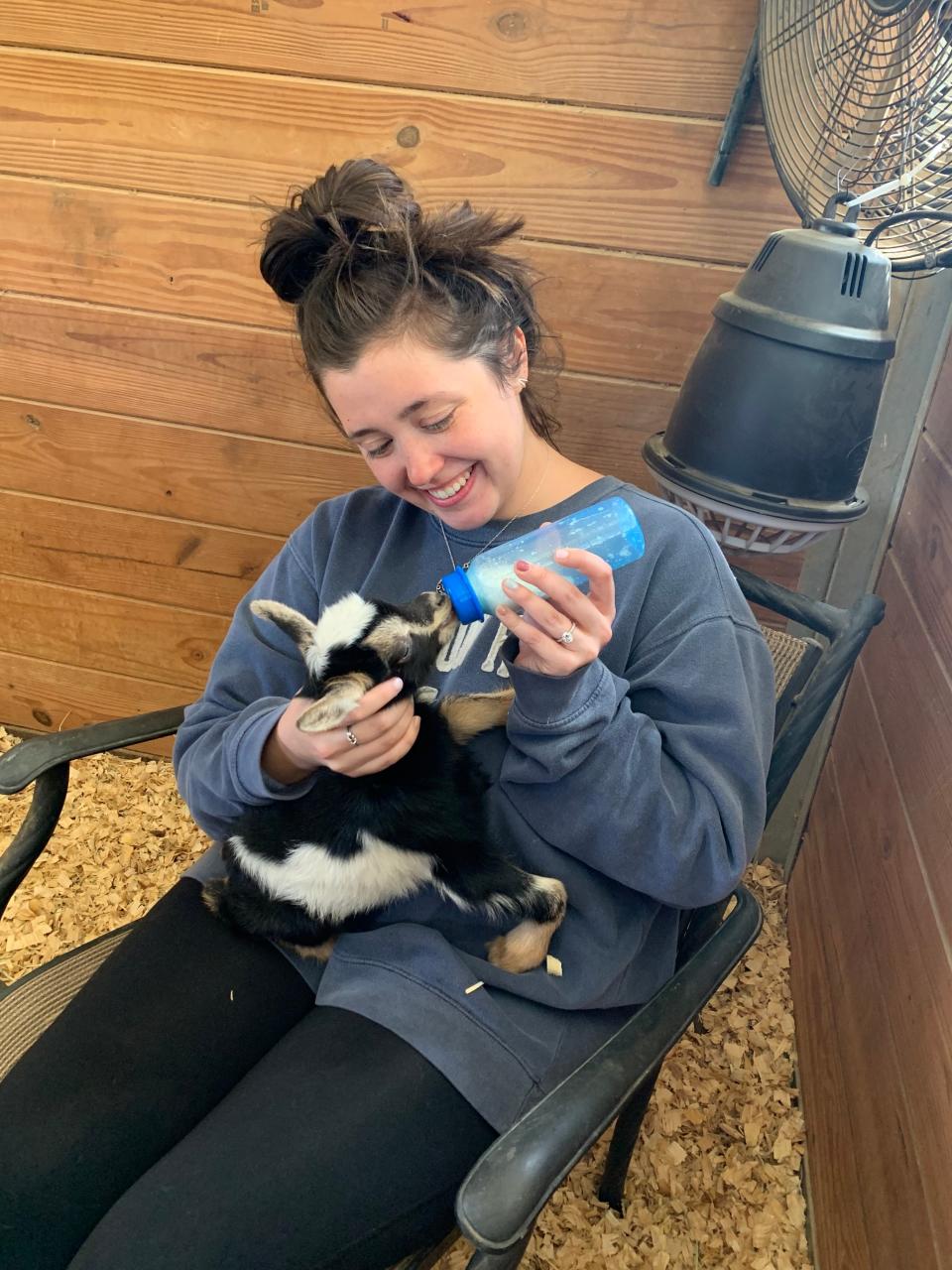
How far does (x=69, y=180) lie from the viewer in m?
1.97

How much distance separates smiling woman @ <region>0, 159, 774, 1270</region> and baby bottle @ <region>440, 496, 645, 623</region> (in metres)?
0.04

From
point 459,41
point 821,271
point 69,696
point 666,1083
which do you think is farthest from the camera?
point 69,696

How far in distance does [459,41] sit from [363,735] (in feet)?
4.52

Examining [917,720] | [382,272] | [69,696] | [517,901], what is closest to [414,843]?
[517,901]

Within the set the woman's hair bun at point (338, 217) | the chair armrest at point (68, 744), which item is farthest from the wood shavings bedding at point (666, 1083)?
the woman's hair bun at point (338, 217)

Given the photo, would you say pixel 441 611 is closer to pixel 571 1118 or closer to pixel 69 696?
pixel 571 1118

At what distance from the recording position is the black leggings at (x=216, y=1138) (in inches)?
38.9

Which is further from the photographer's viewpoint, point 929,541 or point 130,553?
point 130,553

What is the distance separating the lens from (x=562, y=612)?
96 centimetres

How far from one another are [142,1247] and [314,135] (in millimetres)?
1875

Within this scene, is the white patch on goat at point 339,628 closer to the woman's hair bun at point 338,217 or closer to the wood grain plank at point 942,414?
the woman's hair bun at point 338,217

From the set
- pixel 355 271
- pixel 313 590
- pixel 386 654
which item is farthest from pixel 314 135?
pixel 386 654

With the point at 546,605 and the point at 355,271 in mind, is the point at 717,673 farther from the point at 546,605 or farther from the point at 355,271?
the point at 355,271

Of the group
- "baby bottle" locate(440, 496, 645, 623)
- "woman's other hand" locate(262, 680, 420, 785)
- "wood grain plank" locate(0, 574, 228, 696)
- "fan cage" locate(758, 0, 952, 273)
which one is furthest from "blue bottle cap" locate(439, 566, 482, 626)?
"wood grain plank" locate(0, 574, 228, 696)
